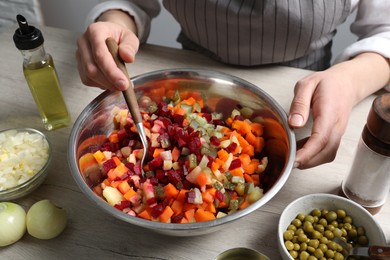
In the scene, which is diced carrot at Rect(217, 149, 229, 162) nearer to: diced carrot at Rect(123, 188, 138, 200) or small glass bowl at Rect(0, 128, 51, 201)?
diced carrot at Rect(123, 188, 138, 200)

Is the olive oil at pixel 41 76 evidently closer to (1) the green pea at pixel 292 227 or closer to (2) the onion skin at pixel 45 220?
(2) the onion skin at pixel 45 220

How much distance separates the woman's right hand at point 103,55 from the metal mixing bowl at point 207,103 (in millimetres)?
59

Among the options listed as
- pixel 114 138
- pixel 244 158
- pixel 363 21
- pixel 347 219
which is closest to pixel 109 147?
pixel 114 138

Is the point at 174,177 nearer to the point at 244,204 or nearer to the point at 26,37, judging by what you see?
the point at 244,204

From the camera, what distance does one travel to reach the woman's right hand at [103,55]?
1.01 m

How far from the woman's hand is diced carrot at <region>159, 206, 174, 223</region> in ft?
0.99

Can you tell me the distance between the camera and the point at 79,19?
102 inches

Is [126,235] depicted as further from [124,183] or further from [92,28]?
[92,28]

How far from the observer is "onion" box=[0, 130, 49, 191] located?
101 centimetres

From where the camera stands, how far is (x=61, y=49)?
1498 millimetres

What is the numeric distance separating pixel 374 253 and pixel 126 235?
1.72 ft

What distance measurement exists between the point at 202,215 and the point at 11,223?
422mm

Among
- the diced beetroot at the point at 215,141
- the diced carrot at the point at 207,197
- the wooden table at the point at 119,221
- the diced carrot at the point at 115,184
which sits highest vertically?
the diced beetroot at the point at 215,141

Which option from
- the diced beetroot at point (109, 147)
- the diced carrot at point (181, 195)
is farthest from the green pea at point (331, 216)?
the diced beetroot at point (109, 147)
